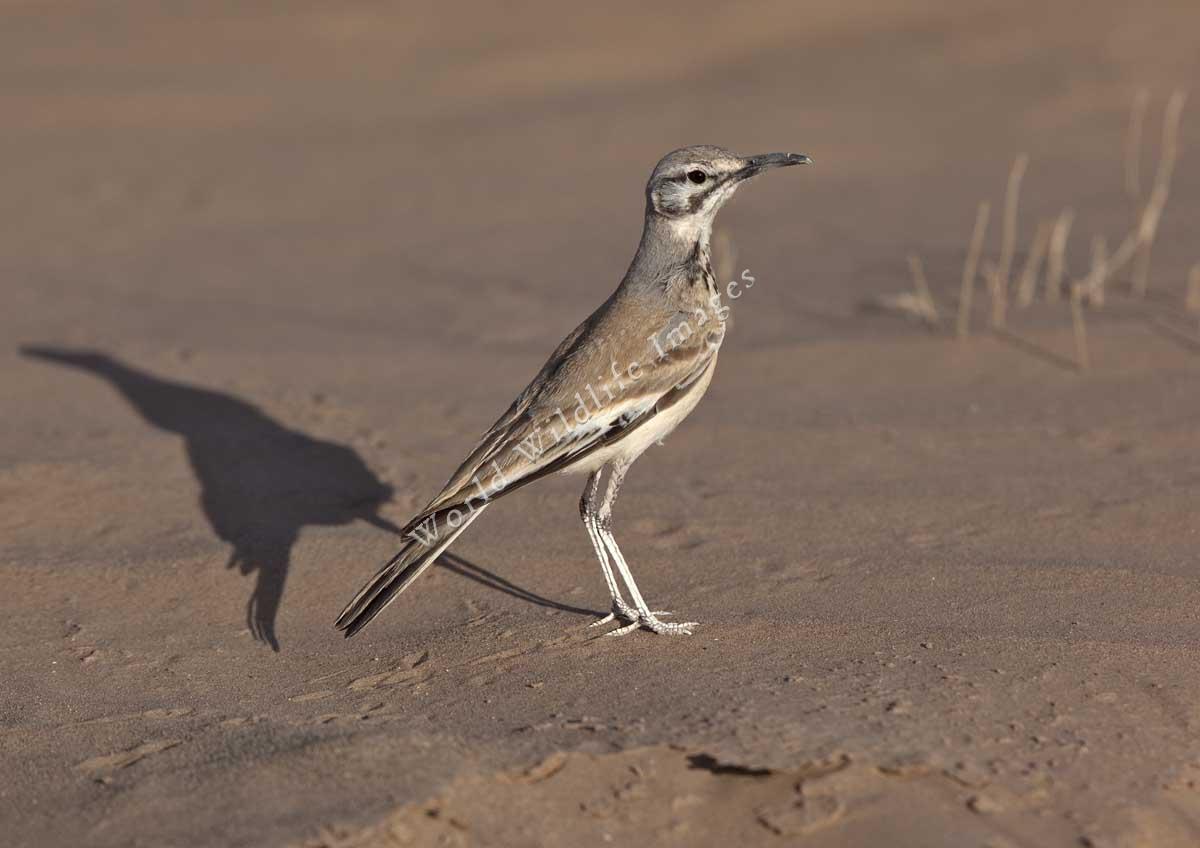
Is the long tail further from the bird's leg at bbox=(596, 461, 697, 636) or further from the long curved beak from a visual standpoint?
the long curved beak

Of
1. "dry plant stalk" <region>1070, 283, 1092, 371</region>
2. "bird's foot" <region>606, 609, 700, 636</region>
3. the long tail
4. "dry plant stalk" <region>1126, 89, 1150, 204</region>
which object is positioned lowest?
"bird's foot" <region>606, 609, 700, 636</region>

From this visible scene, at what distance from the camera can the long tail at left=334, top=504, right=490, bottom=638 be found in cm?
456

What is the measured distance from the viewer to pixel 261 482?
6.54 m

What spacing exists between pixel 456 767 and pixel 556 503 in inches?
96.9

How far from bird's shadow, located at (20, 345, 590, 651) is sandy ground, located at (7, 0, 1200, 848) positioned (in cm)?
3

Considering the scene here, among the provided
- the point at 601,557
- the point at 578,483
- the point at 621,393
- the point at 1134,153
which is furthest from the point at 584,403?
the point at 1134,153

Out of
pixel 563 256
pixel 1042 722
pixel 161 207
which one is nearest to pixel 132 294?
pixel 161 207

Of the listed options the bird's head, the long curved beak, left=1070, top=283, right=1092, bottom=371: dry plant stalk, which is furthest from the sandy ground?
the long curved beak

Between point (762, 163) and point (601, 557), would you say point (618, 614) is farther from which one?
point (762, 163)

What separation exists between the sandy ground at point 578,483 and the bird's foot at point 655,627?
78mm

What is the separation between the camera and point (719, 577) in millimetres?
5359

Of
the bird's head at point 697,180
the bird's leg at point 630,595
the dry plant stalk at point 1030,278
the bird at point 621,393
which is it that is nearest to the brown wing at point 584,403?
the bird at point 621,393

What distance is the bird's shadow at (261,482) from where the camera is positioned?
18.4 feet

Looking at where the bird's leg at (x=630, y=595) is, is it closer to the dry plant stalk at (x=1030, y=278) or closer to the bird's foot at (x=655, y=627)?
the bird's foot at (x=655, y=627)
